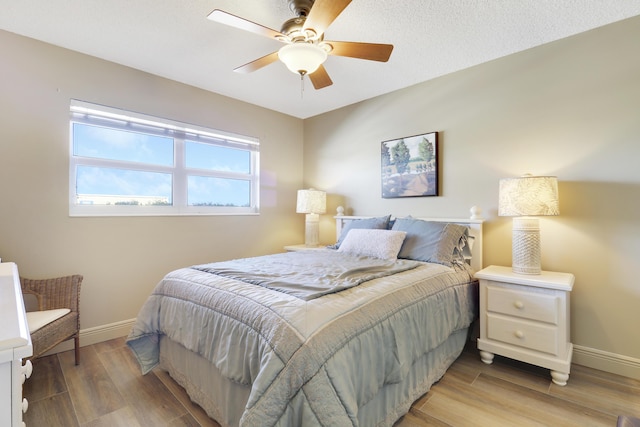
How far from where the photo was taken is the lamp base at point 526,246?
2.17 meters

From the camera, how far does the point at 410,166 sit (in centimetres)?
313

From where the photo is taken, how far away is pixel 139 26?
217 cm

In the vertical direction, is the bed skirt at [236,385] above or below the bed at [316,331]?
below

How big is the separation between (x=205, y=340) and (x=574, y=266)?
2570 mm

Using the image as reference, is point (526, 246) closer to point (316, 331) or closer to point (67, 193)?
point (316, 331)

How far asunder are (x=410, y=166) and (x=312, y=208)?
1.22 meters

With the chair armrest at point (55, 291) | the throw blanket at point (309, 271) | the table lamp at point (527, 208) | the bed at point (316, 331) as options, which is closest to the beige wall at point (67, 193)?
the chair armrest at point (55, 291)

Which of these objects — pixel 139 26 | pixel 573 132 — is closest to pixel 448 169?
pixel 573 132

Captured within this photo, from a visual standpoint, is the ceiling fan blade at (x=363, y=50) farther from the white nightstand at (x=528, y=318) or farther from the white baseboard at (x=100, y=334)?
the white baseboard at (x=100, y=334)

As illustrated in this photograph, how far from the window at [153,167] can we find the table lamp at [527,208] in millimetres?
2682

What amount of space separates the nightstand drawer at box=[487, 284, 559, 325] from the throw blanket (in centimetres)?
63

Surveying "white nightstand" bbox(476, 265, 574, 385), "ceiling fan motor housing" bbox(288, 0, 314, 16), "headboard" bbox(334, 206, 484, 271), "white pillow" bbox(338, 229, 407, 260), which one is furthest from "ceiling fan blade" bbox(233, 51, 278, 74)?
"white nightstand" bbox(476, 265, 574, 385)

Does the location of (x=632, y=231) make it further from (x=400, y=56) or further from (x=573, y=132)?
(x=400, y=56)

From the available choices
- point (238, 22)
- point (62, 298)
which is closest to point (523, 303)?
point (238, 22)
